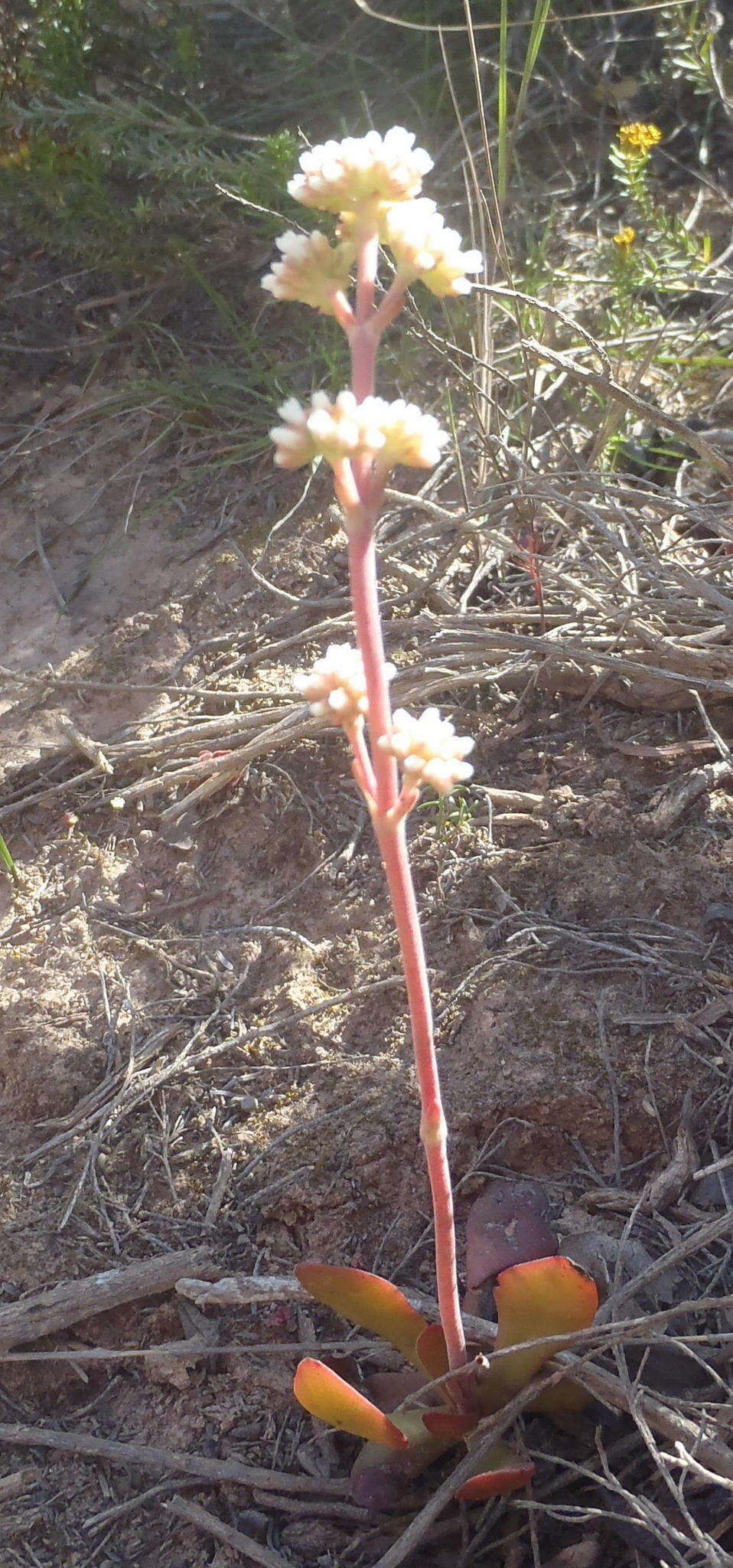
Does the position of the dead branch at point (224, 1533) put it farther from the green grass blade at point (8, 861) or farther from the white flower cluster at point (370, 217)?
the white flower cluster at point (370, 217)

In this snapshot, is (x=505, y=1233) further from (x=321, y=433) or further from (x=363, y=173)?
(x=363, y=173)

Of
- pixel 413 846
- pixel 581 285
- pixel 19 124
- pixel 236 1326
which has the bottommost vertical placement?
pixel 236 1326

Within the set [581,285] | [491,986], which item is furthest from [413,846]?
[581,285]

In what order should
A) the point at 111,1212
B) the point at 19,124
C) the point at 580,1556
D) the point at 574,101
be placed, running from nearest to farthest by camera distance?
the point at 580,1556 < the point at 111,1212 < the point at 19,124 < the point at 574,101

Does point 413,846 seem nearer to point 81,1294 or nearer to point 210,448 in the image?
point 81,1294

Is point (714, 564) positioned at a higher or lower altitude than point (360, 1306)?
higher

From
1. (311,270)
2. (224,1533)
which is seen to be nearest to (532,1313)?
(224,1533)

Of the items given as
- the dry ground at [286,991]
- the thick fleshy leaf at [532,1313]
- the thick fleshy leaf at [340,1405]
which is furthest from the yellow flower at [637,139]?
the thick fleshy leaf at [340,1405]
